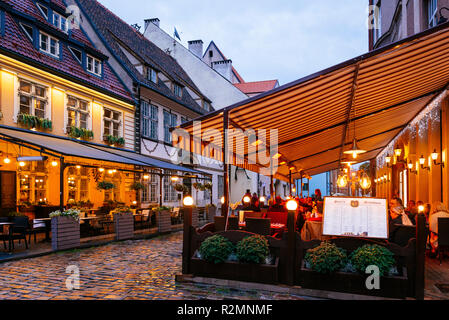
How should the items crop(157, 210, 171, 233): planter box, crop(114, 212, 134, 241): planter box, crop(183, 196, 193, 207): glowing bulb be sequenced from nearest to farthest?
crop(183, 196, 193, 207): glowing bulb < crop(114, 212, 134, 241): planter box < crop(157, 210, 171, 233): planter box

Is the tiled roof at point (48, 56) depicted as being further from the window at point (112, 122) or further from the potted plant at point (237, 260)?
the potted plant at point (237, 260)

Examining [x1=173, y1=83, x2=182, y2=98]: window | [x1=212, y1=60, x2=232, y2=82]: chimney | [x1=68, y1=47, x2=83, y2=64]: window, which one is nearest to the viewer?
[x1=68, y1=47, x2=83, y2=64]: window

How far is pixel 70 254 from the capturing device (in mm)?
9664

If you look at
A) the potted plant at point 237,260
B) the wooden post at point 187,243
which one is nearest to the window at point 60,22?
the wooden post at point 187,243

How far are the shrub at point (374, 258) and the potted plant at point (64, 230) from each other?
25.5 ft

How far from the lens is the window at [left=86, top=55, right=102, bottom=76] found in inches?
663

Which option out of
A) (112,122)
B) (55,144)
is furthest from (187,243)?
(112,122)

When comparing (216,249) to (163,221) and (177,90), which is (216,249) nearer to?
(163,221)

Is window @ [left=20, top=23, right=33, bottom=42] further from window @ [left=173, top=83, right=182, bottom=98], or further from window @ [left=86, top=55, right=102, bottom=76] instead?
window @ [left=173, top=83, right=182, bottom=98]

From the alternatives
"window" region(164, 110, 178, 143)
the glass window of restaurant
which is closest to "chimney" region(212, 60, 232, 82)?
"window" region(164, 110, 178, 143)

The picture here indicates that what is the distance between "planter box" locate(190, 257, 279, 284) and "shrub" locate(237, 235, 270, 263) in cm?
13

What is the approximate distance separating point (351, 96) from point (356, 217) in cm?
360

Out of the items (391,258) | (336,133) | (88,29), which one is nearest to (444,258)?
(391,258)
